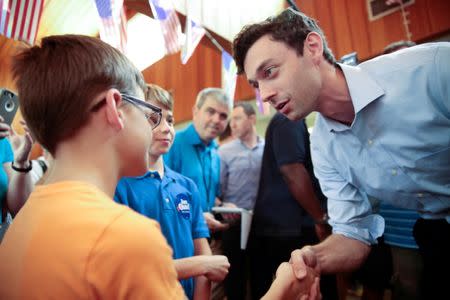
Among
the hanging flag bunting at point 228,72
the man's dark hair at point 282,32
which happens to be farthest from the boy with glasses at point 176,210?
the hanging flag bunting at point 228,72

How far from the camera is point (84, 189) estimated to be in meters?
0.59

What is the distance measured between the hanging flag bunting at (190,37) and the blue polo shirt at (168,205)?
124 cm

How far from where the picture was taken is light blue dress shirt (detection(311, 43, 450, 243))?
3.83 feet

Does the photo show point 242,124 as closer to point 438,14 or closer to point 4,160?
point 4,160

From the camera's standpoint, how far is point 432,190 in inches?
48.3

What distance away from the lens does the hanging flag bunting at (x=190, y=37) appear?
90.0 inches

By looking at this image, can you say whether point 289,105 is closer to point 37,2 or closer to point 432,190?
point 432,190

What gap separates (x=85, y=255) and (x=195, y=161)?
1620mm

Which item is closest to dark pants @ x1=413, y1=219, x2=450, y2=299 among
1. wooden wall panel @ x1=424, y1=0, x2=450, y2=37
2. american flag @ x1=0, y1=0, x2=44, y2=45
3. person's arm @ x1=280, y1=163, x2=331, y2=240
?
person's arm @ x1=280, y1=163, x2=331, y2=240

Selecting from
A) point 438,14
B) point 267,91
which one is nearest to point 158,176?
point 267,91

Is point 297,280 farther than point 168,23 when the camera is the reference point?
No

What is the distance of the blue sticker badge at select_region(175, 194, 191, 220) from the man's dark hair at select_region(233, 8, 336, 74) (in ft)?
2.47

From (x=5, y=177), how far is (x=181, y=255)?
3.18ft

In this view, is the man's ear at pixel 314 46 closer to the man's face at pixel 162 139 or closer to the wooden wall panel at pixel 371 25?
the man's face at pixel 162 139
